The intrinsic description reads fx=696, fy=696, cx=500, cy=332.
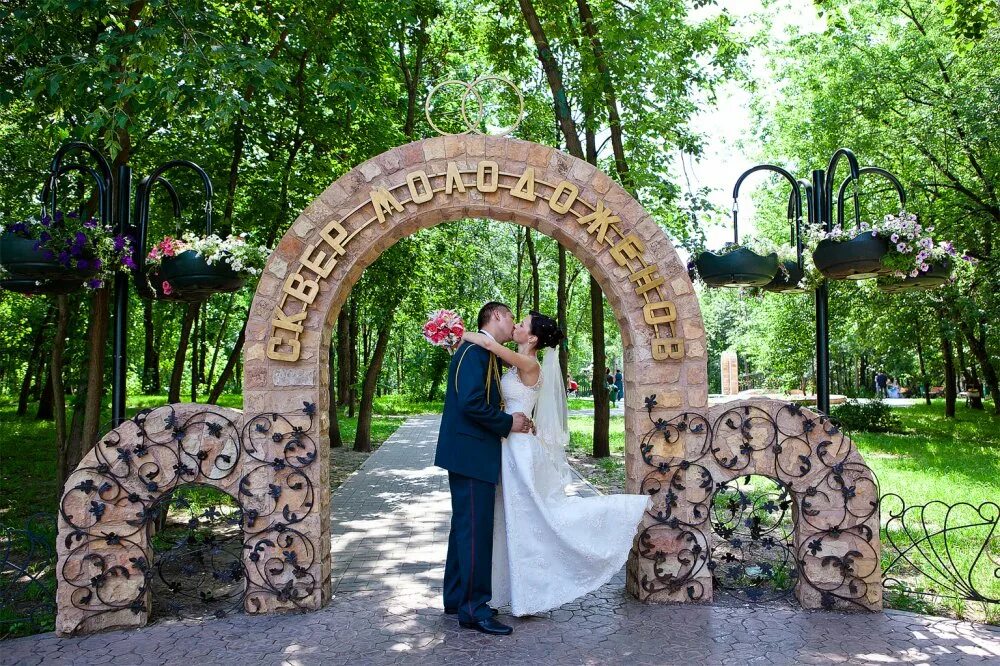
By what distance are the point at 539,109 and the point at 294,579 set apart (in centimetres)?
974

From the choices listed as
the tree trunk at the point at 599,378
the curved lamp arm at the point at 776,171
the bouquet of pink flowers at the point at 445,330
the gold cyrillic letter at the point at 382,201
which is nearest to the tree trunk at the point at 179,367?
the gold cyrillic letter at the point at 382,201

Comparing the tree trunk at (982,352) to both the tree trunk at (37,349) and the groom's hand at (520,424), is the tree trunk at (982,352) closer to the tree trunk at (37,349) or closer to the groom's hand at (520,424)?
the groom's hand at (520,424)

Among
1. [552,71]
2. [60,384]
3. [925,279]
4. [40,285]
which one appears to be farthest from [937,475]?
[60,384]

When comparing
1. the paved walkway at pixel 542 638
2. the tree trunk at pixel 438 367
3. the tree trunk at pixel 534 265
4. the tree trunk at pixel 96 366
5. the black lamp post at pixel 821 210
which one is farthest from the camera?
the tree trunk at pixel 438 367

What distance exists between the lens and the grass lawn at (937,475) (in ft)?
17.5

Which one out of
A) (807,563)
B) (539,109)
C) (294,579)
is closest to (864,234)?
(807,563)

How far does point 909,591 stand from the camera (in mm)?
5160

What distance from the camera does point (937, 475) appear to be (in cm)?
1004

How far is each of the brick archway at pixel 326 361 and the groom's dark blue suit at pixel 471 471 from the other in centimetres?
99

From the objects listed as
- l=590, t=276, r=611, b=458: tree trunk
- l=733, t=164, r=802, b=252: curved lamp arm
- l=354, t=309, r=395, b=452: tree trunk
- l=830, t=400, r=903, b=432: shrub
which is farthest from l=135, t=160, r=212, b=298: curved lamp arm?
l=830, t=400, r=903, b=432: shrub

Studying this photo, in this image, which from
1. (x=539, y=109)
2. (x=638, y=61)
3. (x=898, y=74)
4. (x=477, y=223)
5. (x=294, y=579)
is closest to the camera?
(x=294, y=579)

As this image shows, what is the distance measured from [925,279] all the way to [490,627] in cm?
413

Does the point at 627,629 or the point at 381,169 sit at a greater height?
the point at 381,169

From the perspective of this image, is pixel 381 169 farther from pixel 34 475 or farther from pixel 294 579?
pixel 34 475
